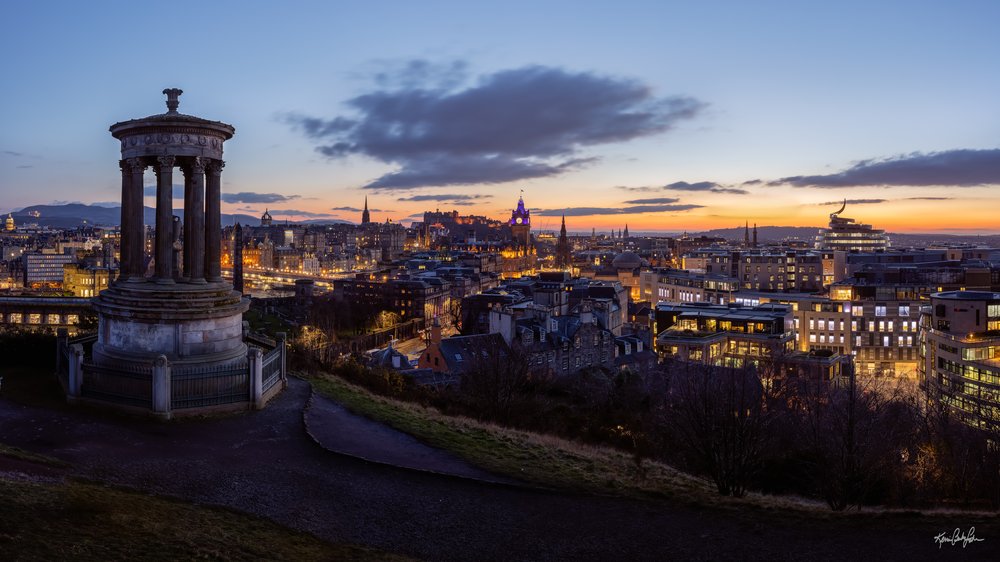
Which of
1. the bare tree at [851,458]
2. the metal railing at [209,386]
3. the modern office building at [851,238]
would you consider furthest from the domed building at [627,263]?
the metal railing at [209,386]

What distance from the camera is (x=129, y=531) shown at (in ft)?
34.0

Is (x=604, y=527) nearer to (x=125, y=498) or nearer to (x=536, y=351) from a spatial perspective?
(x=125, y=498)

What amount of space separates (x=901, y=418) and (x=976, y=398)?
1175 inches

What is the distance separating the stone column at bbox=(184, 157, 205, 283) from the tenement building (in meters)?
51.1

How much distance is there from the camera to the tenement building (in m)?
59.9

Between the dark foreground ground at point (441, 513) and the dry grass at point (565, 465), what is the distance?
649 millimetres

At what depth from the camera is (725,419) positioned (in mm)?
19828

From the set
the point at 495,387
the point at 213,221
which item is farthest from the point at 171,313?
the point at 495,387

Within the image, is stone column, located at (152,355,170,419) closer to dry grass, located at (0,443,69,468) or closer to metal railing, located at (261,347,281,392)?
metal railing, located at (261,347,281,392)

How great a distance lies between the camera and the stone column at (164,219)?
21.0m

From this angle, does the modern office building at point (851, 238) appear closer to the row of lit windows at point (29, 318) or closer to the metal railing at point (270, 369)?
the row of lit windows at point (29, 318)

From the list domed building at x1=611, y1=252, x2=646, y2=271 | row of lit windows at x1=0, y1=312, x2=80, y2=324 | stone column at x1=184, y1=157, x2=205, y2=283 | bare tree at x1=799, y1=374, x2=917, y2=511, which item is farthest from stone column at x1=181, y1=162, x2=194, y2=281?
domed building at x1=611, y1=252, x2=646, y2=271

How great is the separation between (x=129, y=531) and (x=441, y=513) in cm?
526

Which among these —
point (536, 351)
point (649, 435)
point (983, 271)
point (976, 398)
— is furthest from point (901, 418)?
point (983, 271)
